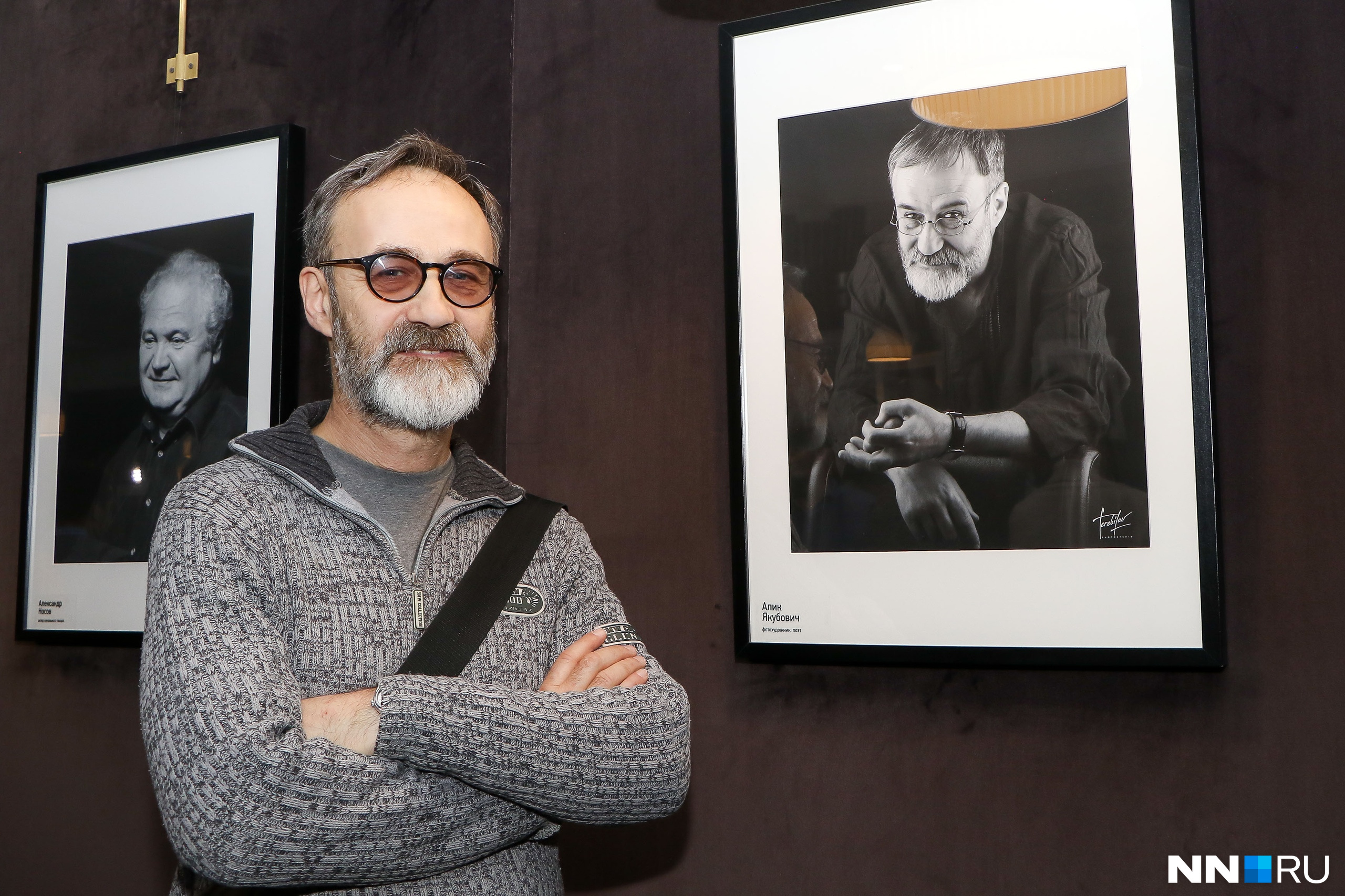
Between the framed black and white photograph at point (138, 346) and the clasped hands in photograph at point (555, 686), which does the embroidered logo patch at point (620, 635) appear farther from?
the framed black and white photograph at point (138, 346)

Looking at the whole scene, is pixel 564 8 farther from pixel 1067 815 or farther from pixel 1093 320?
pixel 1067 815

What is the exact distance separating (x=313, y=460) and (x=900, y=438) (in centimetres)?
103

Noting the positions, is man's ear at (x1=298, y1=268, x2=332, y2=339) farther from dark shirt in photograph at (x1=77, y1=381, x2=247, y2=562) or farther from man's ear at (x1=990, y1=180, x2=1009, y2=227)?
man's ear at (x1=990, y1=180, x2=1009, y2=227)

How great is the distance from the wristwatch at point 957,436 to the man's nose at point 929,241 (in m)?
0.30

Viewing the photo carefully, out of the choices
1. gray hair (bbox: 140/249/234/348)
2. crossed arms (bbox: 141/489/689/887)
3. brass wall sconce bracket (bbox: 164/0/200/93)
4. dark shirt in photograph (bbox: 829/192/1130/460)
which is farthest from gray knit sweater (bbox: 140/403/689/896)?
Answer: brass wall sconce bracket (bbox: 164/0/200/93)

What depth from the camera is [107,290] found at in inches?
99.2

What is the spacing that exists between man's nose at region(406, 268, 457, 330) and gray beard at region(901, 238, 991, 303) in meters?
0.86

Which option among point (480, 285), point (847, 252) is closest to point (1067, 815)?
point (847, 252)

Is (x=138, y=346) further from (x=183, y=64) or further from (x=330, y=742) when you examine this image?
(x=330, y=742)

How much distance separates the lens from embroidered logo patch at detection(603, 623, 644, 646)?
1564 mm

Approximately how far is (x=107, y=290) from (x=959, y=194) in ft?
6.71

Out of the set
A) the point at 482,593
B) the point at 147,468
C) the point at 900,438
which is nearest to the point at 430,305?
the point at 482,593

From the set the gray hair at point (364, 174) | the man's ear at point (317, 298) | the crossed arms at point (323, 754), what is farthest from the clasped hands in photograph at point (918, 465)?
the man's ear at point (317, 298)

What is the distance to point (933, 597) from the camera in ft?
5.95
